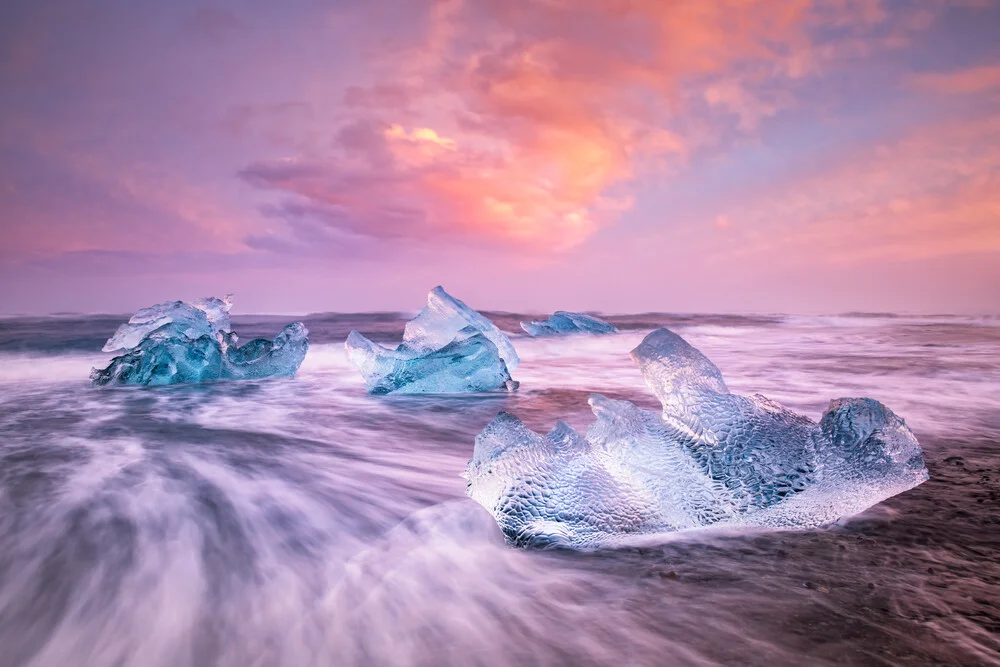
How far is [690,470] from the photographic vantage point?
1759mm

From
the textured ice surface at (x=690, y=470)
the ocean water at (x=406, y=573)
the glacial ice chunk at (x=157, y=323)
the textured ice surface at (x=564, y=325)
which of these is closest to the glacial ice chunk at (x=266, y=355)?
the glacial ice chunk at (x=157, y=323)

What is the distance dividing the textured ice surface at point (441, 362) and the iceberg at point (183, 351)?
→ 1.50 m

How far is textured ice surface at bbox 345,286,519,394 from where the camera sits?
4652 mm

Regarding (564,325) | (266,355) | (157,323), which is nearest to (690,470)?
(266,355)

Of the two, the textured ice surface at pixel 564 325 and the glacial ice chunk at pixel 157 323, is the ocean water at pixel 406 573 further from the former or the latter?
the textured ice surface at pixel 564 325

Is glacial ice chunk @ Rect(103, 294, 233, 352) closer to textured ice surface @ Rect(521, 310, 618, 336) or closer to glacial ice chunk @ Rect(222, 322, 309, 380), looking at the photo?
glacial ice chunk @ Rect(222, 322, 309, 380)

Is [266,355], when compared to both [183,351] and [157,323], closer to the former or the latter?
[183,351]

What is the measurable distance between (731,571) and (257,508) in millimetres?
1661

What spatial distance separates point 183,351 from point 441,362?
2.64 m

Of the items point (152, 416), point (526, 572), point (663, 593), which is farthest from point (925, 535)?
point (152, 416)

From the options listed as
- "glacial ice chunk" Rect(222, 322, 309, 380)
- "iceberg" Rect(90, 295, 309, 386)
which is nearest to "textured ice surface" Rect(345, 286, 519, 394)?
"glacial ice chunk" Rect(222, 322, 309, 380)

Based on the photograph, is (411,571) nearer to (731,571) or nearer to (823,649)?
(731,571)

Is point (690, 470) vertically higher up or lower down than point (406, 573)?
higher up

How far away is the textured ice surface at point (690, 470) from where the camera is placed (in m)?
1.65
